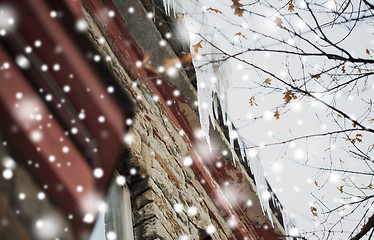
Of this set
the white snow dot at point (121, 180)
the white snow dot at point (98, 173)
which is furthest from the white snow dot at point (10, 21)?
A: the white snow dot at point (121, 180)

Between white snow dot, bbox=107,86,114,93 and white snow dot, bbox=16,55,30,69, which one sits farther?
white snow dot, bbox=107,86,114,93

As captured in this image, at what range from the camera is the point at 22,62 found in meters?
1.28

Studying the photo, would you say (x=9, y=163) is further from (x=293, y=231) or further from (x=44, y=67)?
(x=293, y=231)

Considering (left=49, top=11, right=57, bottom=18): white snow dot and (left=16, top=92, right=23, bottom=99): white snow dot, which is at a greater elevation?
(left=49, top=11, right=57, bottom=18): white snow dot

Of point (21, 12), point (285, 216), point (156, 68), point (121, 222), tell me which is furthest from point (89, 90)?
point (285, 216)

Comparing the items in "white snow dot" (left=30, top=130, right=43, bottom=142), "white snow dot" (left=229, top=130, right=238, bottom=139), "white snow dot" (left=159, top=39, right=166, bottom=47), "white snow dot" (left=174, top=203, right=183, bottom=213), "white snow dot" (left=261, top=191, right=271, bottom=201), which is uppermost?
"white snow dot" (left=159, top=39, right=166, bottom=47)

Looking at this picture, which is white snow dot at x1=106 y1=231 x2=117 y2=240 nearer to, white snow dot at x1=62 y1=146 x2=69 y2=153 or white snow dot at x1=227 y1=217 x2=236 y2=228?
white snow dot at x1=62 y1=146 x2=69 y2=153

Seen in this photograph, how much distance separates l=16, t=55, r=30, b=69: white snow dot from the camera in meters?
1.28

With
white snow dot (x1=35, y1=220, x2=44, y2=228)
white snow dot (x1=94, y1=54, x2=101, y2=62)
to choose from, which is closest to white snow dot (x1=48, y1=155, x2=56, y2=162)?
white snow dot (x1=35, y1=220, x2=44, y2=228)

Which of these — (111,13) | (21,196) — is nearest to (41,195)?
(21,196)

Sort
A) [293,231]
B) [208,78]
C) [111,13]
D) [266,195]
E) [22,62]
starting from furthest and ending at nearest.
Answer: [293,231] < [266,195] < [208,78] < [111,13] < [22,62]

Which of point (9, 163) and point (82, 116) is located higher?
point (82, 116)

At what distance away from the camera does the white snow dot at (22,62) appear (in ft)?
4.19

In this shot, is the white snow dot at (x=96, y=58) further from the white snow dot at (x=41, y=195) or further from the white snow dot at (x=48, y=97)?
the white snow dot at (x=41, y=195)
